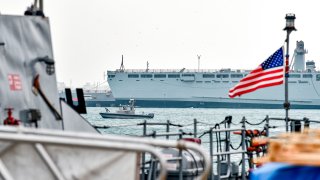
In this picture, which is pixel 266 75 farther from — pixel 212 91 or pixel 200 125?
pixel 212 91

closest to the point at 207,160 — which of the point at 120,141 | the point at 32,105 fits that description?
the point at 120,141

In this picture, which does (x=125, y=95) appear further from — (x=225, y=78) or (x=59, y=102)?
(x=59, y=102)

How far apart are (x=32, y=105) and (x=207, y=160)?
15.4 feet

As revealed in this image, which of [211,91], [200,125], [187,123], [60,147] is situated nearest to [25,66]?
[60,147]

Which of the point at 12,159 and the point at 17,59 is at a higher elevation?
the point at 17,59

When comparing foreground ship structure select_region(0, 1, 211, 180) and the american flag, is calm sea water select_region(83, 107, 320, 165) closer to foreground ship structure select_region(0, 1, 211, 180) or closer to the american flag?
the american flag

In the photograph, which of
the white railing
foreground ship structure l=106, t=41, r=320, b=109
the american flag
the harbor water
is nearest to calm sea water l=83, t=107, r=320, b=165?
the harbor water

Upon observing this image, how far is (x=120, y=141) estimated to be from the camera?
5.66 metres

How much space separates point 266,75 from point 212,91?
174073 millimetres

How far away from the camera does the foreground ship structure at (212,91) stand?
→ 635ft

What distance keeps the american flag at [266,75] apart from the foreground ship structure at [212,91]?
17092 cm

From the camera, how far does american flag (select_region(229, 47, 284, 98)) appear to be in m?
21.9

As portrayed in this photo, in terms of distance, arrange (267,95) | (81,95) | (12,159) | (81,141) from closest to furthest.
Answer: (81,141), (12,159), (81,95), (267,95)

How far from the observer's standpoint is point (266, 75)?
72.3 feet
